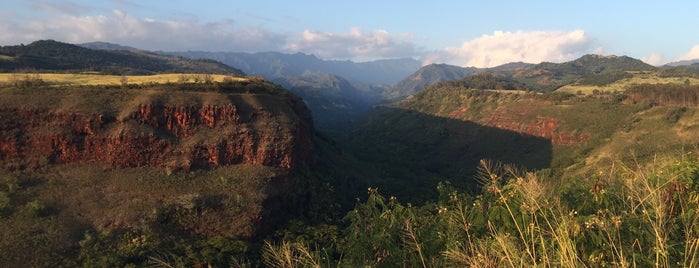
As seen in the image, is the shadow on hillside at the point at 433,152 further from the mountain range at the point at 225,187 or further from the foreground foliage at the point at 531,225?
the foreground foliage at the point at 531,225

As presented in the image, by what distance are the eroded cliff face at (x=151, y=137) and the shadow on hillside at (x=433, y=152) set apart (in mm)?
22097

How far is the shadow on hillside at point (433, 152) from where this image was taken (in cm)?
7481

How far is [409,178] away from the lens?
80188 mm

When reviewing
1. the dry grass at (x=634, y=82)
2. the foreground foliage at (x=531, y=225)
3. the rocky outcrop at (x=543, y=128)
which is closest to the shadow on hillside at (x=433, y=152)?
the rocky outcrop at (x=543, y=128)

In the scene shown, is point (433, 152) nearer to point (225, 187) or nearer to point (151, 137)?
point (225, 187)

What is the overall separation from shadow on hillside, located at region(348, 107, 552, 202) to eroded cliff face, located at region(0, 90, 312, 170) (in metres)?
22.1

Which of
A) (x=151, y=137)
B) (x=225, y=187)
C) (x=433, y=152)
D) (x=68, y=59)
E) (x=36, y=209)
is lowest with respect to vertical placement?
(x=433, y=152)

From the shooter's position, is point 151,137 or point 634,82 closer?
point 151,137

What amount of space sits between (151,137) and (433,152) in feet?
254

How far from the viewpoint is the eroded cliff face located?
44469mm

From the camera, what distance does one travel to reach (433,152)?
11069 cm

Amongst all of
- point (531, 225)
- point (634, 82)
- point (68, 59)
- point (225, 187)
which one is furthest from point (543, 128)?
point (68, 59)

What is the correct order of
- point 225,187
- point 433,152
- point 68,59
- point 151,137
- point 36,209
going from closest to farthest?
point 36,209 < point 225,187 < point 151,137 < point 433,152 < point 68,59

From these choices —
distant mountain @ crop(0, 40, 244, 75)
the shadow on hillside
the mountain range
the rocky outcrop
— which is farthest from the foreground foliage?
distant mountain @ crop(0, 40, 244, 75)
